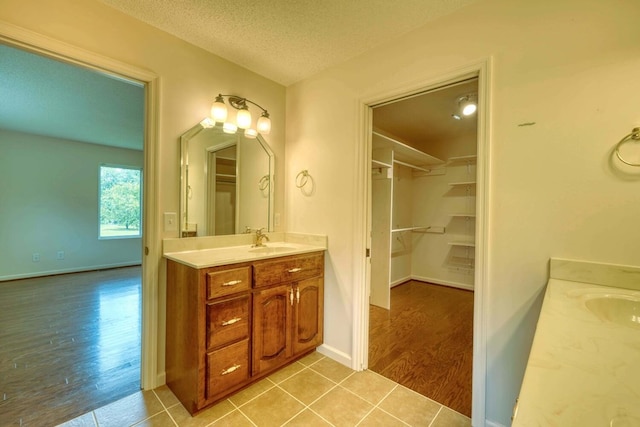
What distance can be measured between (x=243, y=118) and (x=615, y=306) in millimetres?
2368

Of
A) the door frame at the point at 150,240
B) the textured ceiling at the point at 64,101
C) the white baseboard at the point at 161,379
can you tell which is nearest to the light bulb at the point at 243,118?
the door frame at the point at 150,240

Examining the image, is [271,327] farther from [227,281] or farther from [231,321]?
[227,281]

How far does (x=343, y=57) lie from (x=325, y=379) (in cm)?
243

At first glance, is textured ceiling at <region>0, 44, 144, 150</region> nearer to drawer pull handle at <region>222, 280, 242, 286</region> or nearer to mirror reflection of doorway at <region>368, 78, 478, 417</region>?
drawer pull handle at <region>222, 280, 242, 286</region>

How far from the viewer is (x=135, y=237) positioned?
18.3 ft

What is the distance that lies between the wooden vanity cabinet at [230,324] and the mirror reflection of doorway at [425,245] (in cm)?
79

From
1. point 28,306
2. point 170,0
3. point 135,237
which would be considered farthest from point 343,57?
point 135,237

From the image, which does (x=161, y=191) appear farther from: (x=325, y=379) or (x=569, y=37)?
(x=569, y=37)

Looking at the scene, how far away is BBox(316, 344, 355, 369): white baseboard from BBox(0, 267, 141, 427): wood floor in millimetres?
1347

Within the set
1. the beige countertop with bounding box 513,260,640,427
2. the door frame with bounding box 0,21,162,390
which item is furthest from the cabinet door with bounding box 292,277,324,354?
the beige countertop with bounding box 513,260,640,427

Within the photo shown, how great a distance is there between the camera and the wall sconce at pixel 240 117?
6.66 feet

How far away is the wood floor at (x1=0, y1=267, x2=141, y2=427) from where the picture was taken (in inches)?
64.4

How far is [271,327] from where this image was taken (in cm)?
188

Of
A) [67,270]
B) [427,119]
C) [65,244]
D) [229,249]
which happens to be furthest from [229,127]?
[67,270]
